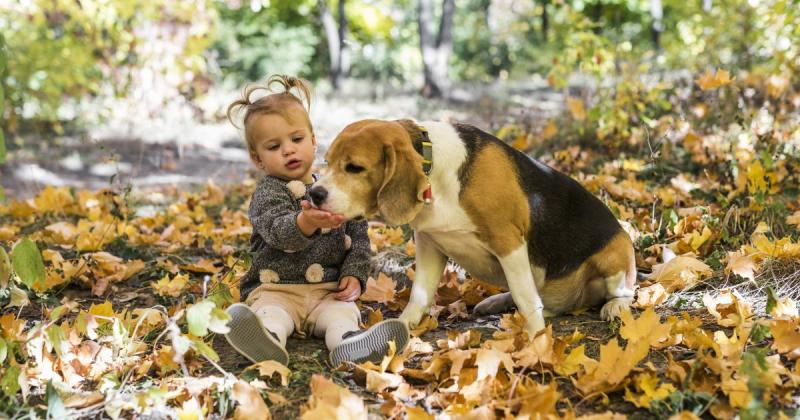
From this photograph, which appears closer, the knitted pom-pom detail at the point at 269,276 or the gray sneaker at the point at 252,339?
the gray sneaker at the point at 252,339

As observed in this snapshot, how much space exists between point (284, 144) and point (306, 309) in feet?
2.55

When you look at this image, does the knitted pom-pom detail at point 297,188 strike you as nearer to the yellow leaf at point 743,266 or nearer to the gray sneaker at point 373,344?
the gray sneaker at point 373,344

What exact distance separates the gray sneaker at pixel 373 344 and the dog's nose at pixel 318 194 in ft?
1.75

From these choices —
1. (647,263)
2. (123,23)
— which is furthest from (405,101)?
(647,263)

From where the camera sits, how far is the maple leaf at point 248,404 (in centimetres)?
220

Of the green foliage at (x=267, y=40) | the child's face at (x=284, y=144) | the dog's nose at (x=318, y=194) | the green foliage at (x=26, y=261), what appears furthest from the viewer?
the green foliage at (x=267, y=40)

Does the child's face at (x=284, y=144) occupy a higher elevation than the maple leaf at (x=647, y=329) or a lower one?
higher

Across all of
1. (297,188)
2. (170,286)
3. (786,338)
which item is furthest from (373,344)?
(170,286)

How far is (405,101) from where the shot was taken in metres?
14.7

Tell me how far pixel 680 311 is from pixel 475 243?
1.08m

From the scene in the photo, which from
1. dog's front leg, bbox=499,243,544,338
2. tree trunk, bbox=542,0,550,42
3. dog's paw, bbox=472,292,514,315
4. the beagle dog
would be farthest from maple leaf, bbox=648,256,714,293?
tree trunk, bbox=542,0,550,42

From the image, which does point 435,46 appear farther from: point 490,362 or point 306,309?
point 490,362

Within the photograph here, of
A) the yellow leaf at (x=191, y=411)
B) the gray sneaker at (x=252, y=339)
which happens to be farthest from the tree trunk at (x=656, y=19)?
the yellow leaf at (x=191, y=411)

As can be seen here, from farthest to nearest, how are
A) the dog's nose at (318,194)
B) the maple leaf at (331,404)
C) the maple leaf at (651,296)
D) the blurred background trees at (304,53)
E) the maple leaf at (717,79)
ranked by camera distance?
the blurred background trees at (304,53), the maple leaf at (717,79), the maple leaf at (651,296), the dog's nose at (318,194), the maple leaf at (331,404)
